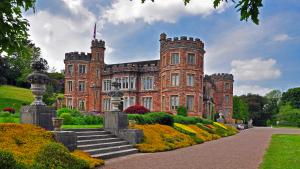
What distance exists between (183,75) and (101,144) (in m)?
30.4

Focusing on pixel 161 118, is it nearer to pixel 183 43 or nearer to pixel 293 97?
pixel 183 43

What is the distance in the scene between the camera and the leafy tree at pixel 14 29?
13.5 ft

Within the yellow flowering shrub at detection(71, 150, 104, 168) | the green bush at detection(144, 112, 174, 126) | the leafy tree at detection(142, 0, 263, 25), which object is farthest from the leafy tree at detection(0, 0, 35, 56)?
the green bush at detection(144, 112, 174, 126)

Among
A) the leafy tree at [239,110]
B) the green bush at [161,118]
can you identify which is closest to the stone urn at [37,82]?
the green bush at [161,118]

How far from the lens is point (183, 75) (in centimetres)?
4466

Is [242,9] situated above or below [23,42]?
above

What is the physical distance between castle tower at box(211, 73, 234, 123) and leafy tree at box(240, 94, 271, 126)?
27.1 metres

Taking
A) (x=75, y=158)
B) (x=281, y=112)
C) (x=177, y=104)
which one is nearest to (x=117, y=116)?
(x=75, y=158)

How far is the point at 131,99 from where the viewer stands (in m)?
52.5

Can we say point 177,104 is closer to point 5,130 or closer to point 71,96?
point 71,96

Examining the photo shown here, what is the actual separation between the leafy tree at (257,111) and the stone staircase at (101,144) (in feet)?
266

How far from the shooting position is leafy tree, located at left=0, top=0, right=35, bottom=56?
13.5 feet

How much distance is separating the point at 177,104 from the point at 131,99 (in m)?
10.0

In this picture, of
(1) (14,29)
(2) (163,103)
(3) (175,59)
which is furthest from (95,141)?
(2) (163,103)
